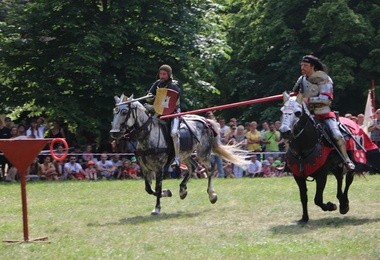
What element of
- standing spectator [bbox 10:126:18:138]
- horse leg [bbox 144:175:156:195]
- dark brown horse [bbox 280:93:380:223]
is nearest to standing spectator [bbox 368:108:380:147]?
standing spectator [bbox 10:126:18:138]

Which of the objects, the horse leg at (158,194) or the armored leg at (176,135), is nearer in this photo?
the horse leg at (158,194)

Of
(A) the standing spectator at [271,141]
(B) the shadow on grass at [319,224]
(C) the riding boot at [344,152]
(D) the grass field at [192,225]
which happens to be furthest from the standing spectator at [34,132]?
(C) the riding boot at [344,152]

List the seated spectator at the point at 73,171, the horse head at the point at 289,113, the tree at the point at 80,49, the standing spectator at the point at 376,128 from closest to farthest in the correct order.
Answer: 1. the horse head at the point at 289,113
2. the standing spectator at the point at 376,128
3. the seated spectator at the point at 73,171
4. the tree at the point at 80,49

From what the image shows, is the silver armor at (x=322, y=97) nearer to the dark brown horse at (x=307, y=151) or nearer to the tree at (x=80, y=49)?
the dark brown horse at (x=307, y=151)

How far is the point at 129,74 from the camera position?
29516 mm

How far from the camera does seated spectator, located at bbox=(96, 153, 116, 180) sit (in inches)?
1046

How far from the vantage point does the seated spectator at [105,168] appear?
26.6 m

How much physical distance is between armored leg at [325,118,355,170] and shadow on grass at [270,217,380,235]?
2.69 feet

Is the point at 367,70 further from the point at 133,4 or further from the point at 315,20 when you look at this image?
the point at 133,4

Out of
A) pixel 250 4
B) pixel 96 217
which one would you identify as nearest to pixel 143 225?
pixel 96 217

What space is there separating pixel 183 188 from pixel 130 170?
962cm

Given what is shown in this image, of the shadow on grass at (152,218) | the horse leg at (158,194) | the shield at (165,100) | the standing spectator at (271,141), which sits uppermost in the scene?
the shield at (165,100)

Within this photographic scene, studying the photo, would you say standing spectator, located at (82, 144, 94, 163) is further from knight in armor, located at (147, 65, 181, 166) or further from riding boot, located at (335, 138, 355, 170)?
riding boot, located at (335, 138, 355, 170)

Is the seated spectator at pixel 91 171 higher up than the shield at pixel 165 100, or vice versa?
the shield at pixel 165 100
